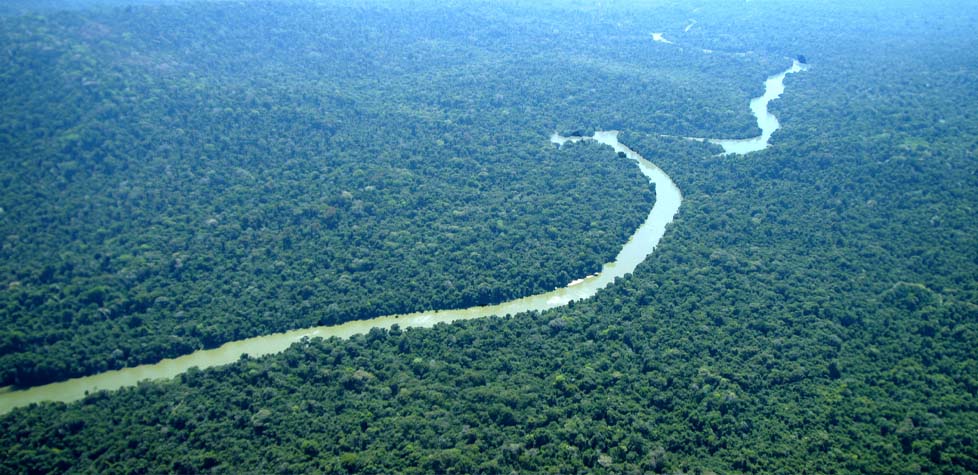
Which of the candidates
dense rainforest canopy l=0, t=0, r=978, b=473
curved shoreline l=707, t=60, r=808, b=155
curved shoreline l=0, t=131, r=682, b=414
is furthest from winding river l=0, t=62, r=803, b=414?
curved shoreline l=707, t=60, r=808, b=155

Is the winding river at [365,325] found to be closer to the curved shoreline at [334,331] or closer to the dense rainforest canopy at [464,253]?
the curved shoreline at [334,331]

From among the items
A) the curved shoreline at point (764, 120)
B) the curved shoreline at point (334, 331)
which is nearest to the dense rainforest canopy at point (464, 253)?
the curved shoreline at point (334, 331)

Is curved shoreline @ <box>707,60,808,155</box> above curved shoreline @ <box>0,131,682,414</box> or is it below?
above

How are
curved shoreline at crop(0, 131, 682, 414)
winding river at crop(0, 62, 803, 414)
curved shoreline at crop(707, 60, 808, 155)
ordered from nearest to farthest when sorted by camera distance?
curved shoreline at crop(0, 131, 682, 414)
winding river at crop(0, 62, 803, 414)
curved shoreline at crop(707, 60, 808, 155)

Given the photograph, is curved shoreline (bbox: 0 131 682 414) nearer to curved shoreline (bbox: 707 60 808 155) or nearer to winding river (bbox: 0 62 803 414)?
winding river (bbox: 0 62 803 414)

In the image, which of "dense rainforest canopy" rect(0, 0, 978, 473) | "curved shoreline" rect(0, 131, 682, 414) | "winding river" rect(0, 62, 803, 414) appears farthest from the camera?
"winding river" rect(0, 62, 803, 414)

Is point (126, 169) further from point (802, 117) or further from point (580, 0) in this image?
point (580, 0)

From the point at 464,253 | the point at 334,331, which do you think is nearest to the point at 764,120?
the point at 464,253
